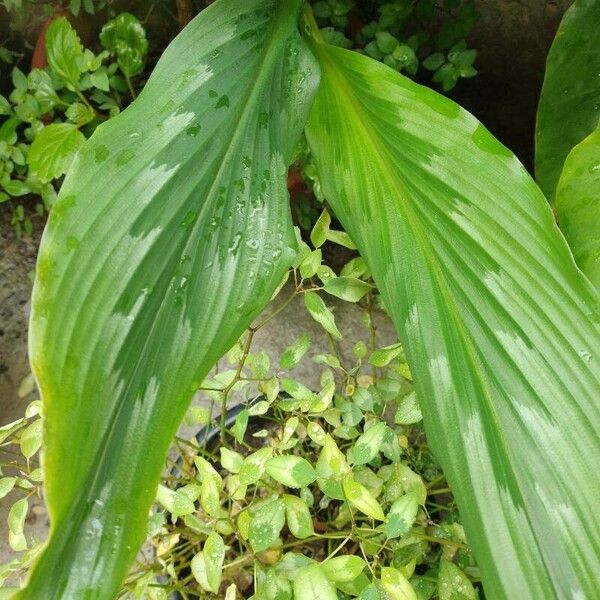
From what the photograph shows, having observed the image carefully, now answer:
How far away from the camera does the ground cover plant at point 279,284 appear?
429 millimetres

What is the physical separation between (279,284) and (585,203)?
1.05ft

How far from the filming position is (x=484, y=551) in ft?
1.44

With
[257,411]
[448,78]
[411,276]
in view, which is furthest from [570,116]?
[257,411]

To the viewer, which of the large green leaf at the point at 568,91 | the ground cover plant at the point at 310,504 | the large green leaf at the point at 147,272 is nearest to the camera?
the large green leaf at the point at 147,272

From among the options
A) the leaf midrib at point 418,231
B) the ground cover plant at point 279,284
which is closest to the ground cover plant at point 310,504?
the ground cover plant at point 279,284

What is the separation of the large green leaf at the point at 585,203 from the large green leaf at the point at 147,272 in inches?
11.2

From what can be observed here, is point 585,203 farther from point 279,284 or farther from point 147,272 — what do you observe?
point 147,272

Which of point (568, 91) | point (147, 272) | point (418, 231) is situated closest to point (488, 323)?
point (418, 231)

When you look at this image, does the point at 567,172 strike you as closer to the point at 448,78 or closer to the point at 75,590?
the point at 448,78

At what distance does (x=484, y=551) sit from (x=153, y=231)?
36 centimetres

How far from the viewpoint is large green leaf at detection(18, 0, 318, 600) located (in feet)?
1.36

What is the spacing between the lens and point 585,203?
0.59 metres

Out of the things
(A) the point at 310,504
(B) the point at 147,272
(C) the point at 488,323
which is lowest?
(A) the point at 310,504

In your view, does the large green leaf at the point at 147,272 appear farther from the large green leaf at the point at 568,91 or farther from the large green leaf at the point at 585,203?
the large green leaf at the point at 568,91
